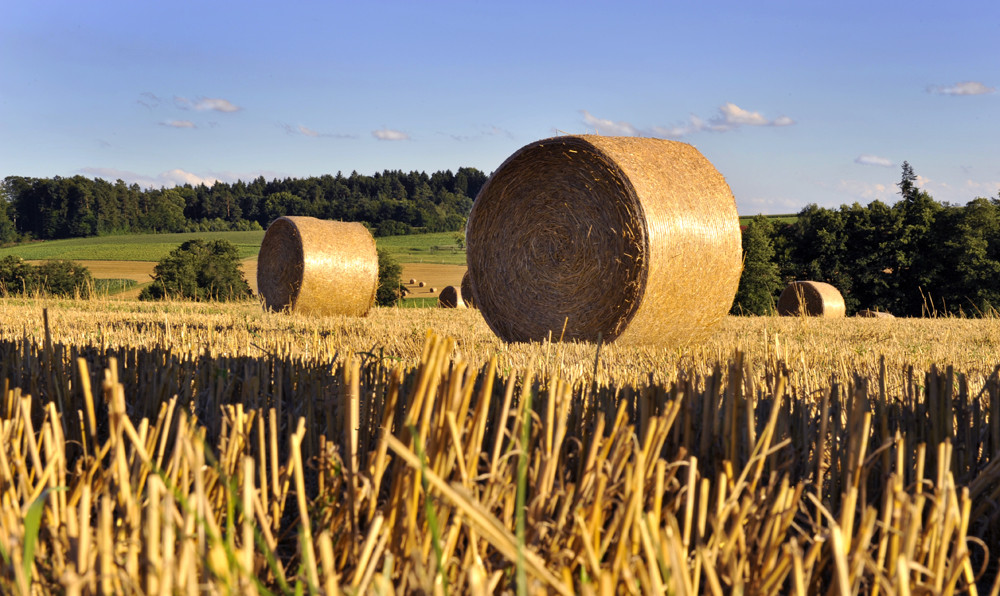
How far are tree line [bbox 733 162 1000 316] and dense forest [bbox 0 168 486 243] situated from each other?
35.3 meters

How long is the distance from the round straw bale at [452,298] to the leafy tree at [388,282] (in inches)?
477

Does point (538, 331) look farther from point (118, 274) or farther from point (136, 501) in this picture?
point (118, 274)

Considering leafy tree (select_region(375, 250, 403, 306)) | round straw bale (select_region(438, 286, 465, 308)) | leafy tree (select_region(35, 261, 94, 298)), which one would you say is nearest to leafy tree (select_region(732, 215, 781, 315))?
leafy tree (select_region(375, 250, 403, 306))

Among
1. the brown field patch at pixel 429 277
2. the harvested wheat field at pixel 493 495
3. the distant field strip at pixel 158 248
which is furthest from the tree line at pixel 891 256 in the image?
the harvested wheat field at pixel 493 495

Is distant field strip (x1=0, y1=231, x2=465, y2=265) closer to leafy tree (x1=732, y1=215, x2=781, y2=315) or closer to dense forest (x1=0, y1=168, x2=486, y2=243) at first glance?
dense forest (x1=0, y1=168, x2=486, y2=243)

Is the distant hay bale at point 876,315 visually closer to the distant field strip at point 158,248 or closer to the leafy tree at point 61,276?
the leafy tree at point 61,276

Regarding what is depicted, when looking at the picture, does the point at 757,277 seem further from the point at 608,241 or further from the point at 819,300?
the point at 608,241

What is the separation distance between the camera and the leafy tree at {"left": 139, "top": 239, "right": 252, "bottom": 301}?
31756mm

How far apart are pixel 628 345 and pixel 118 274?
3877 cm

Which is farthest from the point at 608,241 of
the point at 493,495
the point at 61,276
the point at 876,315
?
the point at 61,276

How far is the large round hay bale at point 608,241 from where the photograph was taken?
26.0 ft

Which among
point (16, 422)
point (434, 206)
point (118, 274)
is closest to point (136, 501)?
point (16, 422)

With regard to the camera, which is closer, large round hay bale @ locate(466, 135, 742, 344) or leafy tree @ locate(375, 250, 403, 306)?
large round hay bale @ locate(466, 135, 742, 344)

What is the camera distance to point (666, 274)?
786 cm
